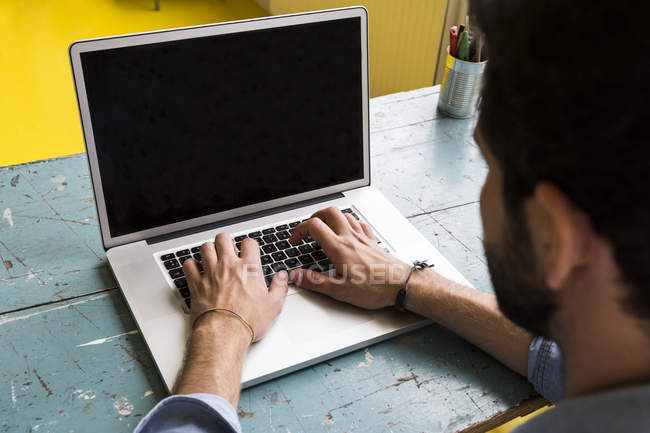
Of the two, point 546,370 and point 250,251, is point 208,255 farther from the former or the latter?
point 546,370

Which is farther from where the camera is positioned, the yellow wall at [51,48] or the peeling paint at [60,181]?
the yellow wall at [51,48]

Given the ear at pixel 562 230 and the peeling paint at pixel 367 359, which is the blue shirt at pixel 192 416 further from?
the ear at pixel 562 230

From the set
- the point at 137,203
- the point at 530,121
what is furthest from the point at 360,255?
the point at 530,121

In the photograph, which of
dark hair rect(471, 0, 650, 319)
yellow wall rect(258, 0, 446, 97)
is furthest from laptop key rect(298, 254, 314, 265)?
yellow wall rect(258, 0, 446, 97)

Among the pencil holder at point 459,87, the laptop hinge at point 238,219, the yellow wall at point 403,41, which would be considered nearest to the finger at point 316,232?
the laptop hinge at point 238,219

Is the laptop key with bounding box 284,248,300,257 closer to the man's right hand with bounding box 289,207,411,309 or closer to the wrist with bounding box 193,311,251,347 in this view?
the man's right hand with bounding box 289,207,411,309

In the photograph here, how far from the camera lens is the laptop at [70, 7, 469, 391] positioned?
858 mm

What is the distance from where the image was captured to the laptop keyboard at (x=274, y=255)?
0.93 metres

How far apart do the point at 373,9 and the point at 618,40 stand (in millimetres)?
2548

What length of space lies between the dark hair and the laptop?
0.44 m

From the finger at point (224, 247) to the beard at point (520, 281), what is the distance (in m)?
0.43

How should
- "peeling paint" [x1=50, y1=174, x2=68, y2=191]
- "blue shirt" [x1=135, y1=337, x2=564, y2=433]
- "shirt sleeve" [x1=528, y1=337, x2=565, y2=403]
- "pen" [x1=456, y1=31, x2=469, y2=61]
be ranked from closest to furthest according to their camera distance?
1. "blue shirt" [x1=135, y1=337, x2=564, y2=433]
2. "shirt sleeve" [x1=528, y1=337, x2=565, y2=403]
3. "peeling paint" [x1=50, y1=174, x2=68, y2=191]
4. "pen" [x1=456, y1=31, x2=469, y2=61]

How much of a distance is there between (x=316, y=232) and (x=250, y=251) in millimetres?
114

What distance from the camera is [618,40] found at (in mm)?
392
